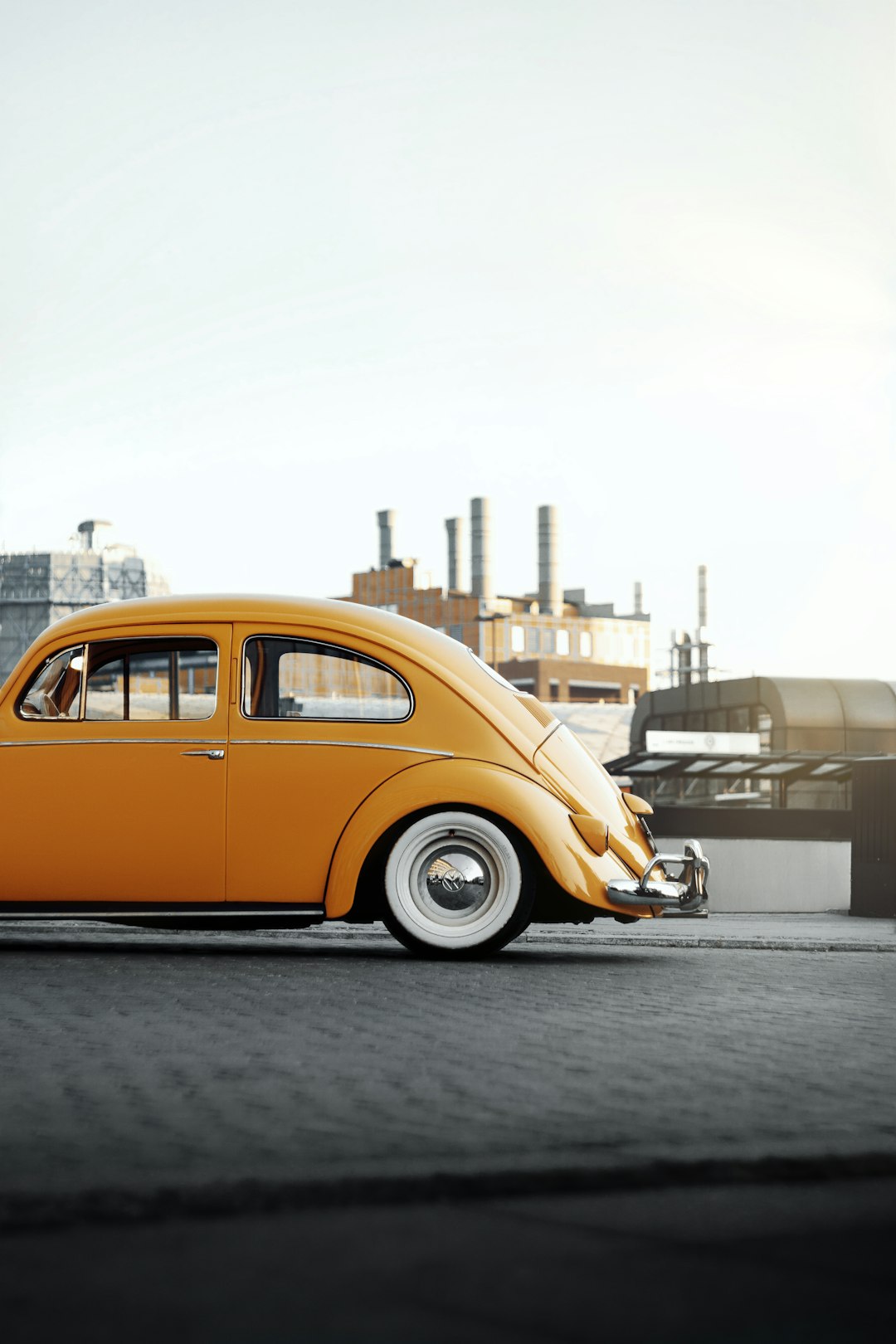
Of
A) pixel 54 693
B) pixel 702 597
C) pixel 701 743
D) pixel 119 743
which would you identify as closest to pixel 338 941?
pixel 119 743

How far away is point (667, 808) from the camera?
21.5m

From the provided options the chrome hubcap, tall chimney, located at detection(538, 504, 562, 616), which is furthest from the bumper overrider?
tall chimney, located at detection(538, 504, 562, 616)

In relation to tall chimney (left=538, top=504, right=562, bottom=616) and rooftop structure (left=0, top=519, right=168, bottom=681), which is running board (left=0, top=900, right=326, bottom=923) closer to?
rooftop structure (left=0, top=519, right=168, bottom=681)

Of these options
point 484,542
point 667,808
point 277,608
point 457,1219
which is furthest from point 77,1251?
point 484,542

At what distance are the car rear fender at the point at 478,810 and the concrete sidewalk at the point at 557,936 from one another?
34.9 inches

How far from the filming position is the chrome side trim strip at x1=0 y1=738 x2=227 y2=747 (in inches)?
305

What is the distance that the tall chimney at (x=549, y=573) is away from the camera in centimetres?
8200

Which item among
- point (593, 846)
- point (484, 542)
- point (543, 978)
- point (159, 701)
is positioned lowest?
point (543, 978)

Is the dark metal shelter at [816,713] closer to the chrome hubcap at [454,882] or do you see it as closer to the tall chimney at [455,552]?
the chrome hubcap at [454,882]

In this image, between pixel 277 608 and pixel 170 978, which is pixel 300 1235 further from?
pixel 277 608

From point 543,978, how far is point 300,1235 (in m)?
4.06

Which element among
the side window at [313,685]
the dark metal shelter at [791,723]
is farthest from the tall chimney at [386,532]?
the side window at [313,685]

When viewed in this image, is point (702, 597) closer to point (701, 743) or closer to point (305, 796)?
point (701, 743)

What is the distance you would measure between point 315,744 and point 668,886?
1.87 m
